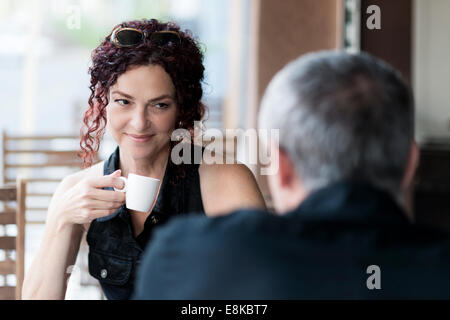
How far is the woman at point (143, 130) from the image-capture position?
1207 mm

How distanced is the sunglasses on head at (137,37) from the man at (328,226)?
0.62m

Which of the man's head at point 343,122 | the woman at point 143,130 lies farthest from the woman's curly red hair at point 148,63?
the man's head at point 343,122

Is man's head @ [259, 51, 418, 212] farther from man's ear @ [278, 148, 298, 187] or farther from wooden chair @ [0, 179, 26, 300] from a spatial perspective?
wooden chair @ [0, 179, 26, 300]

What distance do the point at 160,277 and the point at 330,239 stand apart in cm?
19

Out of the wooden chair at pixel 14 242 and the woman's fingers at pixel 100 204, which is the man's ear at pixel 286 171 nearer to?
the woman's fingers at pixel 100 204

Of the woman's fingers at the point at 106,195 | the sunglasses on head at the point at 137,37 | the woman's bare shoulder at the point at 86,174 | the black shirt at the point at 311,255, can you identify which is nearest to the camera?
the black shirt at the point at 311,255

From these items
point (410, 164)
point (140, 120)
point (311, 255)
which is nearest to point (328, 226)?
point (311, 255)

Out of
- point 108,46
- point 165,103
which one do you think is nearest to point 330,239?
point 165,103

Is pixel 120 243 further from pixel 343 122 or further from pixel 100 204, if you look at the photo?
pixel 343 122

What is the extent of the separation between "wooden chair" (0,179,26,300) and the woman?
0.09 metres

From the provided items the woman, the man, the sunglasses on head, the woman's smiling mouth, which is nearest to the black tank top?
the woman

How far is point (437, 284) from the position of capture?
599mm

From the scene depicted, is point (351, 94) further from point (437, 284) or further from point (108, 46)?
point (108, 46)

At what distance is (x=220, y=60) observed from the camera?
243 inches
